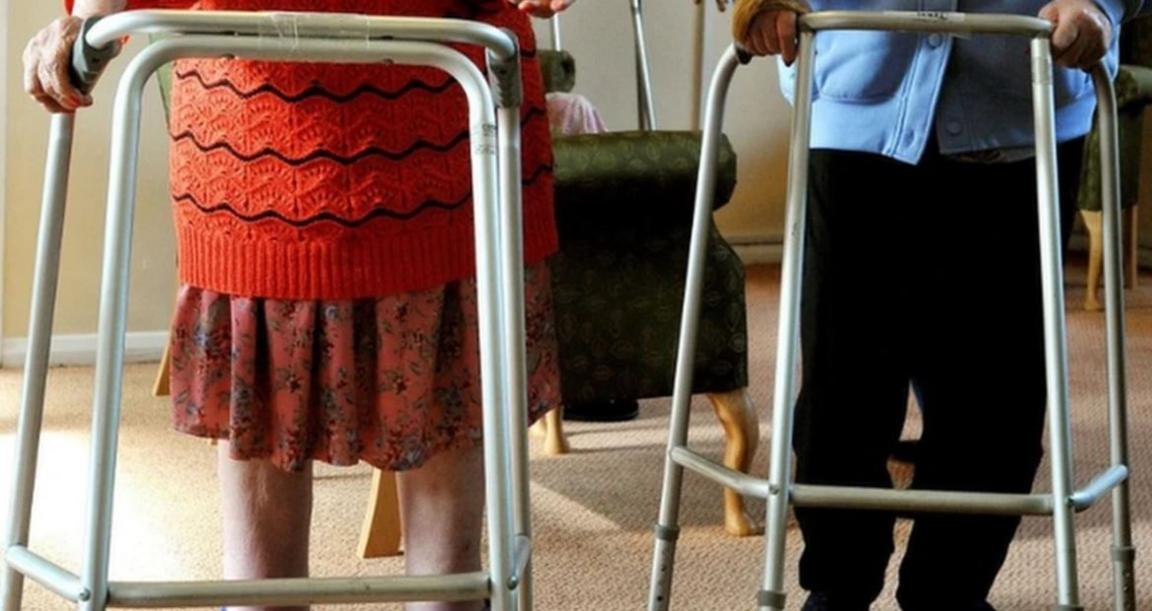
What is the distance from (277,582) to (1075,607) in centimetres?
71

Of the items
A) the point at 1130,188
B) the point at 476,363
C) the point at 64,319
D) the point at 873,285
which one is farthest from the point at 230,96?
the point at 1130,188

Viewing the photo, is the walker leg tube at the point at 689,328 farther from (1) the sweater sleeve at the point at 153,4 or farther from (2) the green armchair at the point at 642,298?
(2) the green armchair at the point at 642,298

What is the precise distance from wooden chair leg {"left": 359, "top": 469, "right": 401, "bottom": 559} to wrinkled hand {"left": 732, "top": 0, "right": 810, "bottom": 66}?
109 centimetres

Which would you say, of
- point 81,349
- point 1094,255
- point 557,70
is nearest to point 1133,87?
point 1094,255

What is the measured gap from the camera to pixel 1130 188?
4.41 metres

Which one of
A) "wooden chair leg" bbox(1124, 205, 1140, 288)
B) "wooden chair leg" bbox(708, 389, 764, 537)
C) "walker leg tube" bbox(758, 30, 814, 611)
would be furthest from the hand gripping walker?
"wooden chair leg" bbox(1124, 205, 1140, 288)

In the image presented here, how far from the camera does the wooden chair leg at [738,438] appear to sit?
2.65 meters

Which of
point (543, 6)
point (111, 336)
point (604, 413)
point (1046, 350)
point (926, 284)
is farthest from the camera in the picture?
point (604, 413)

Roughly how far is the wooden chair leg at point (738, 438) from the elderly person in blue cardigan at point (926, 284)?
0.63 m

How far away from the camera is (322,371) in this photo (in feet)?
4.91

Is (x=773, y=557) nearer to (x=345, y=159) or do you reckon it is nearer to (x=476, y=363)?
(x=476, y=363)

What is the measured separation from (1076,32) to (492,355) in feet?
2.13

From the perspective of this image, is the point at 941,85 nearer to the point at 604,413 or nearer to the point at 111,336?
the point at 111,336

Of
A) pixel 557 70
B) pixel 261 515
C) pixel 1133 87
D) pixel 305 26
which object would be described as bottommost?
pixel 261 515
